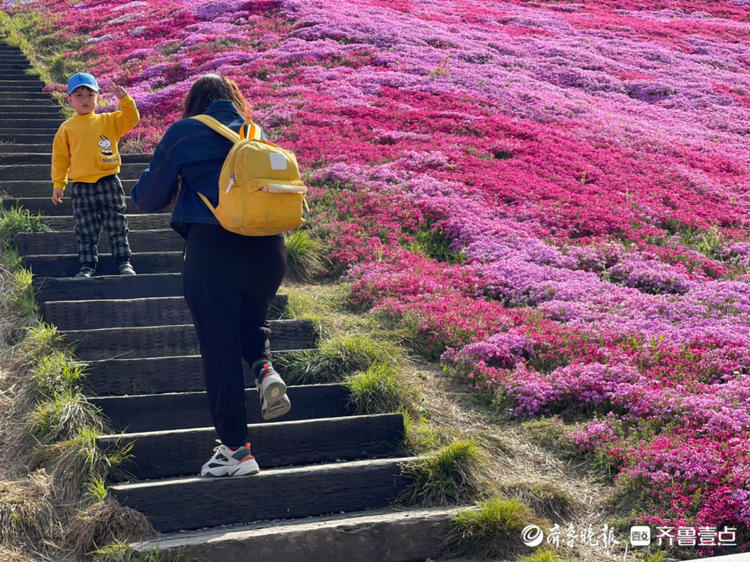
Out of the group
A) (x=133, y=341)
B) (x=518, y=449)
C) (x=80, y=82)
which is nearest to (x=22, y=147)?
(x=80, y=82)

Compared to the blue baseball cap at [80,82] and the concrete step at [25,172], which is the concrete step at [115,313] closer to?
the blue baseball cap at [80,82]

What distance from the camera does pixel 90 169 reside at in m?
8.05

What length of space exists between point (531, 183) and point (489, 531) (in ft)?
28.8

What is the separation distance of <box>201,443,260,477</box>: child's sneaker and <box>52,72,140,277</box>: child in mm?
3524

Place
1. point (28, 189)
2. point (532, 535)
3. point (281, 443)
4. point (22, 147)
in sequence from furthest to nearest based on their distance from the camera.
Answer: point (22, 147) → point (28, 189) → point (281, 443) → point (532, 535)

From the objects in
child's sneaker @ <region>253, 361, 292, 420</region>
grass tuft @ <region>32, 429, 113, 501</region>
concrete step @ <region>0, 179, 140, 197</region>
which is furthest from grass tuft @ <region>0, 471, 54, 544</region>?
concrete step @ <region>0, 179, 140, 197</region>

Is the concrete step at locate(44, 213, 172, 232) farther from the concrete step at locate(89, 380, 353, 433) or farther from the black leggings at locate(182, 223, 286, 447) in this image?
the black leggings at locate(182, 223, 286, 447)

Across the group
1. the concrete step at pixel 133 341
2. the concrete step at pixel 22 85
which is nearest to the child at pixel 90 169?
the concrete step at pixel 133 341

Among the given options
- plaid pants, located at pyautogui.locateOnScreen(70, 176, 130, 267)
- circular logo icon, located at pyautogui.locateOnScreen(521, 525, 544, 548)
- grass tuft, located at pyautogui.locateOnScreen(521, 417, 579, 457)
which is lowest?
grass tuft, located at pyautogui.locateOnScreen(521, 417, 579, 457)

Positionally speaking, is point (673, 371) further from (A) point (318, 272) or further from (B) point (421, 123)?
(B) point (421, 123)

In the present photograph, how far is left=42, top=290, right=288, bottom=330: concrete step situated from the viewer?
724cm

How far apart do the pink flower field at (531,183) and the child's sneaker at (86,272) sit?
9.50ft

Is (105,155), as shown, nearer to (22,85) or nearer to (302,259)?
(302,259)

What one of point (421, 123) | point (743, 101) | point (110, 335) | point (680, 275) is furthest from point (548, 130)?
point (110, 335)
